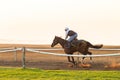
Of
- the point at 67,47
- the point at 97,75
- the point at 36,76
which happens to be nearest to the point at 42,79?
the point at 36,76

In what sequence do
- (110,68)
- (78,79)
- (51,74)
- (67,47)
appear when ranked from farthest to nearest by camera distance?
(67,47)
(110,68)
(51,74)
(78,79)

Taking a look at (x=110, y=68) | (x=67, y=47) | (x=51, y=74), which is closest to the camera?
(x=51, y=74)

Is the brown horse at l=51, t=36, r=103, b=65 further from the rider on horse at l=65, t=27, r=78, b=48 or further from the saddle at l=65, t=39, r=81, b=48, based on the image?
the rider on horse at l=65, t=27, r=78, b=48

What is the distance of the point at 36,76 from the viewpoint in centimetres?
2191

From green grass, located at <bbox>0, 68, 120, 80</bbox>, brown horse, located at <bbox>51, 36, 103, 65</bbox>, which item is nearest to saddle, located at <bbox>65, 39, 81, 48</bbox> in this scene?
brown horse, located at <bbox>51, 36, 103, 65</bbox>

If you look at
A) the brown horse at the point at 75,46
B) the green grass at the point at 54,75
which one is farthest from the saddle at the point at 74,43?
the green grass at the point at 54,75

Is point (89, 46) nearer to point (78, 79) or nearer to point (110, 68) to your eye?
point (110, 68)

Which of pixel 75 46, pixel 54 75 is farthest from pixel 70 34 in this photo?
pixel 54 75

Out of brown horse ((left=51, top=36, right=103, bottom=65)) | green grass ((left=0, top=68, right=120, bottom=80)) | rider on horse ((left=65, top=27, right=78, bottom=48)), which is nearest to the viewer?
green grass ((left=0, top=68, right=120, bottom=80))

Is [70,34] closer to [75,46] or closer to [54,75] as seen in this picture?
[75,46]

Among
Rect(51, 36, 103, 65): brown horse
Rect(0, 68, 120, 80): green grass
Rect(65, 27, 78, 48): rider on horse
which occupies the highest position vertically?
Rect(65, 27, 78, 48): rider on horse

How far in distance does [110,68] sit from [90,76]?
475cm

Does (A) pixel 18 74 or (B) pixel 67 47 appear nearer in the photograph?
(A) pixel 18 74

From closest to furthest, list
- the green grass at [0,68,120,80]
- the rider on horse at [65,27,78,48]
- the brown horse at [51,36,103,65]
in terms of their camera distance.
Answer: the green grass at [0,68,120,80], the rider on horse at [65,27,78,48], the brown horse at [51,36,103,65]
